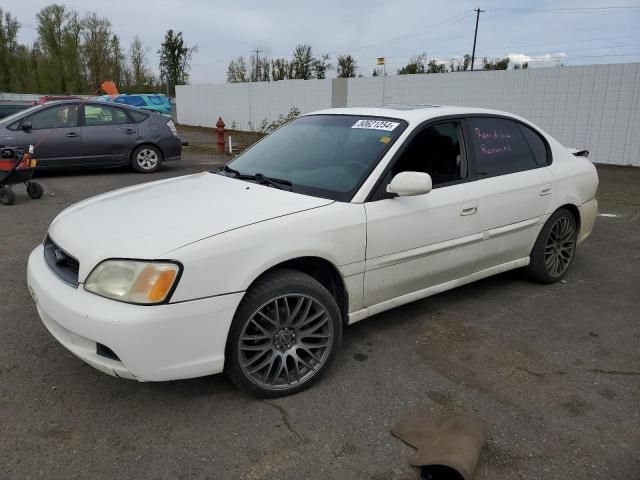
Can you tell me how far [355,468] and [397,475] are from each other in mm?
191

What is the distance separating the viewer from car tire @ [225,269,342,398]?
277 cm

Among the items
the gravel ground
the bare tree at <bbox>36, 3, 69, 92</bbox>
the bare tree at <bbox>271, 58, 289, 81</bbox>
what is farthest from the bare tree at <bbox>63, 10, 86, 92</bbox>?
the gravel ground

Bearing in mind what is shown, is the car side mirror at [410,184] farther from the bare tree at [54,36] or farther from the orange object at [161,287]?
the bare tree at [54,36]

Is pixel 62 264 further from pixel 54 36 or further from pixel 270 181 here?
pixel 54 36

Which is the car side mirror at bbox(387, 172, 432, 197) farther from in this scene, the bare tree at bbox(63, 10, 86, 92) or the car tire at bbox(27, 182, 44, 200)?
the bare tree at bbox(63, 10, 86, 92)

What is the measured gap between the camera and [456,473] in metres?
2.34

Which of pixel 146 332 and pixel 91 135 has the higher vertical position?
pixel 91 135

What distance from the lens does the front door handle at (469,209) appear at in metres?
3.75

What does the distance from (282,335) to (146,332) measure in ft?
2.51

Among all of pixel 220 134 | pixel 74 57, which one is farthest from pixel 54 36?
pixel 220 134

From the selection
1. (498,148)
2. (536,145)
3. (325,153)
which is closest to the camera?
(325,153)

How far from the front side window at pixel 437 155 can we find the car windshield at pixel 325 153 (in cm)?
15

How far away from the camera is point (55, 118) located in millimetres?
9852

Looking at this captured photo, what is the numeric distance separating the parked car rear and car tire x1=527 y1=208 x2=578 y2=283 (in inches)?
336
